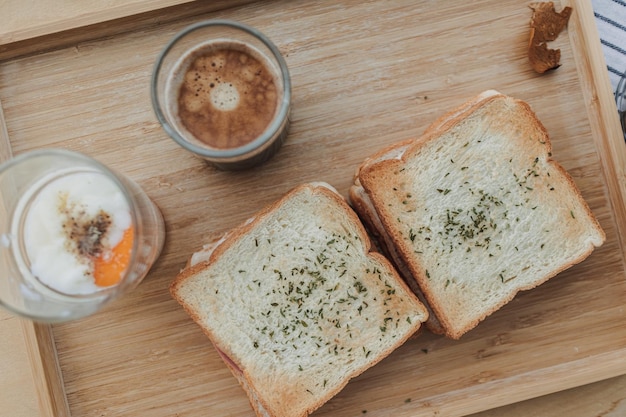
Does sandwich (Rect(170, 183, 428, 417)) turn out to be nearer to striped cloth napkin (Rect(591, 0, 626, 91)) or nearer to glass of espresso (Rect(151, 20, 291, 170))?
glass of espresso (Rect(151, 20, 291, 170))

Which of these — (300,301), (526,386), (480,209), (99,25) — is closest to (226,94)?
(99,25)

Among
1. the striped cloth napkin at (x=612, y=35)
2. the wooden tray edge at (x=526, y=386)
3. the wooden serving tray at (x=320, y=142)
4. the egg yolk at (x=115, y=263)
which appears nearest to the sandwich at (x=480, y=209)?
the wooden serving tray at (x=320, y=142)

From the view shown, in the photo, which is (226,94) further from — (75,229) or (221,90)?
(75,229)


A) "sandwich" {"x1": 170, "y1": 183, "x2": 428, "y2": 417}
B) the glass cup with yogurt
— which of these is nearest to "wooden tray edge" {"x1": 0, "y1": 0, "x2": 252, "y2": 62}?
the glass cup with yogurt

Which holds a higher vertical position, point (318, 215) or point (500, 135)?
point (500, 135)

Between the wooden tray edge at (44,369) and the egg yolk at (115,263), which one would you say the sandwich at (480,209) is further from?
the wooden tray edge at (44,369)

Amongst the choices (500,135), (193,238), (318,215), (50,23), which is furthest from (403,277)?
(50,23)

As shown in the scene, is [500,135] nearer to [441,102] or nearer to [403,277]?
[441,102]
